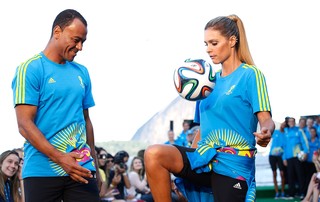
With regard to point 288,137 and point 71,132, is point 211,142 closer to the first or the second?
point 71,132

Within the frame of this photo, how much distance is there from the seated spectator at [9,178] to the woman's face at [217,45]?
470 centimetres

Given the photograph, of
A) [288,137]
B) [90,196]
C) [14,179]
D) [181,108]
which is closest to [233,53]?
[90,196]

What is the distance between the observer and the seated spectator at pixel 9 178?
880 cm

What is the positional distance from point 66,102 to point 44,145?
389 mm

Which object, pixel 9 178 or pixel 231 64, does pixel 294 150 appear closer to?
pixel 9 178

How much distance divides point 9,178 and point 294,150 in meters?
9.74

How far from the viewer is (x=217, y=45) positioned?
4.93 meters

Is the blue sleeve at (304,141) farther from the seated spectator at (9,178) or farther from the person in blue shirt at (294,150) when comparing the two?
the seated spectator at (9,178)

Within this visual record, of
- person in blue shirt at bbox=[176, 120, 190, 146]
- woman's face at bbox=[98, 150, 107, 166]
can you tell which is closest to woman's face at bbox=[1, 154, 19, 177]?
woman's face at bbox=[98, 150, 107, 166]

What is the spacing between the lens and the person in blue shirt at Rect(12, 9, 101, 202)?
15.1 ft

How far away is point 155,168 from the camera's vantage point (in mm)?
4609

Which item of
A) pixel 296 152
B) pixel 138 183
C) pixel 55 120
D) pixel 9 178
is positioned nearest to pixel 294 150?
pixel 296 152

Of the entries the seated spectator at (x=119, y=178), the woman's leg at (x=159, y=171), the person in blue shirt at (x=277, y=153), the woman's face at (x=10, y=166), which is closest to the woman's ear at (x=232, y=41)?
the woman's leg at (x=159, y=171)

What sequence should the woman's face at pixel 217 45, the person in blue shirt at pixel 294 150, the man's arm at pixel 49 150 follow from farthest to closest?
the person in blue shirt at pixel 294 150 < the woman's face at pixel 217 45 < the man's arm at pixel 49 150
